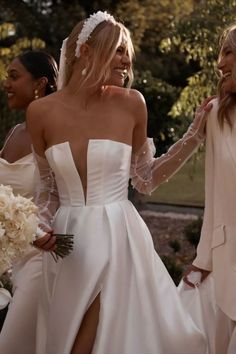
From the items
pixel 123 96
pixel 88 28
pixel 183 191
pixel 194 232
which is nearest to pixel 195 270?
pixel 123 96

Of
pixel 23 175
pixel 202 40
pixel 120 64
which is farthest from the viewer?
pixel 202 40

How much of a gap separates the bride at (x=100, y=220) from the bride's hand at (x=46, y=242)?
0.11 meters

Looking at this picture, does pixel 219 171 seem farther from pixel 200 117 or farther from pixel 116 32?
pixel 116 32

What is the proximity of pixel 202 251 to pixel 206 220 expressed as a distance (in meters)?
0.16

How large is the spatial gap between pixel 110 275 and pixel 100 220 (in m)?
0.27

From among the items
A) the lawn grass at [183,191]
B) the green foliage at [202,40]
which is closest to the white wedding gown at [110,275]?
the green foliage at [202,40]

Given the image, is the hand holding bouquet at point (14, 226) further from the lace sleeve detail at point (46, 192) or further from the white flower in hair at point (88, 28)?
the white flower in hair at point (88, 28)

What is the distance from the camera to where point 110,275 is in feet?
14.0

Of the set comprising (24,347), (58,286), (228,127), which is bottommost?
(24,347)

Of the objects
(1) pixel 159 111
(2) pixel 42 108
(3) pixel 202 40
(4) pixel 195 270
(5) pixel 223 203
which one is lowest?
(4) pixel 195 270

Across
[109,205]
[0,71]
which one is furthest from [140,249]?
[0,71]

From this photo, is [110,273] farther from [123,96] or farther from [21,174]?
[21,174]

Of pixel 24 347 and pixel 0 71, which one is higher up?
pixel 0 71

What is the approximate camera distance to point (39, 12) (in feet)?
84.7
